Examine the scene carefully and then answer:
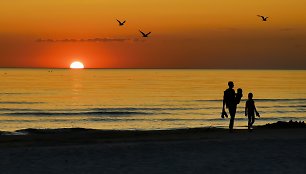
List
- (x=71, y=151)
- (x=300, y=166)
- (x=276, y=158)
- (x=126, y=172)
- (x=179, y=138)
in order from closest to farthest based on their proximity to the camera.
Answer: (x=126, y=172) < (x=300, y=166) < (x=276, y=158) < (x=71, y=151) < (x=179, y=138)

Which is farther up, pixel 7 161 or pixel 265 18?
pixel 265 18

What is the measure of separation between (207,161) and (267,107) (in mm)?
44516

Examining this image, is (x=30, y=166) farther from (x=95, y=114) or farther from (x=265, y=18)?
(x=95, y=114)

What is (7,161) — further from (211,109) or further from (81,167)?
(211,109)

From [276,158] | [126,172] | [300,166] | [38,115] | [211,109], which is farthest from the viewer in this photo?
[211,109]

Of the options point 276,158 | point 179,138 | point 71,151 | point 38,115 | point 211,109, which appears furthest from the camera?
point 211,109

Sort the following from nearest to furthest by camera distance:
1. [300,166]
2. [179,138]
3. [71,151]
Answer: [300,166]
[71,151]
[179,138]

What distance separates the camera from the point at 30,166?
1296 cm

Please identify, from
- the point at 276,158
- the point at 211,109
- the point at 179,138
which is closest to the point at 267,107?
the point at 211,109

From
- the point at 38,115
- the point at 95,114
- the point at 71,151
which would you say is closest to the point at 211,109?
the point at 95,114

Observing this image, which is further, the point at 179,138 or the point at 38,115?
the point at 38,115

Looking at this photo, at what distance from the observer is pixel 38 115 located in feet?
156

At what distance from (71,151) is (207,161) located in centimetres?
411

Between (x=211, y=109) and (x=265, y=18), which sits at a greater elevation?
(x=265, y=18)
